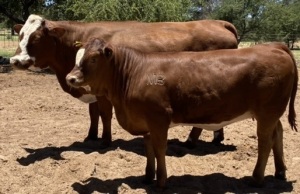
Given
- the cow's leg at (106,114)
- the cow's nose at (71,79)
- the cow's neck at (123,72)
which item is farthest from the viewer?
the cow's leg at (106,114)

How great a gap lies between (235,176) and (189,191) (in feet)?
2.65

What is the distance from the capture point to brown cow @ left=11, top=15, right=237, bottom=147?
6.15 metres

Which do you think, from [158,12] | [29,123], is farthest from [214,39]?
[158,12]

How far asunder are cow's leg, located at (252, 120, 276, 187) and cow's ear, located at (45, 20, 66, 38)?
3102mm

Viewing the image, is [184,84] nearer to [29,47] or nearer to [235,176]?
[235,176]

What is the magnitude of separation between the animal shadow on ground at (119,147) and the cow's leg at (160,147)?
1.30 meters

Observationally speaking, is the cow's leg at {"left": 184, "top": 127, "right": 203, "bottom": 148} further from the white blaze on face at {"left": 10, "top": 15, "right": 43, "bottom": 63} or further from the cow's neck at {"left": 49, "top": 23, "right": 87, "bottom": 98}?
the white blaze on face at {"left": 10, "top": 15, "right": 43, "bottom": 63}

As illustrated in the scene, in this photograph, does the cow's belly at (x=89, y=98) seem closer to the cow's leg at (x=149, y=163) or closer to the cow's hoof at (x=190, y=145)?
the cow's hoof at (x=190, y=145)

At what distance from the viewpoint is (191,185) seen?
5.05m

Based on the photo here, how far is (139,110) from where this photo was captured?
4617 millimetres

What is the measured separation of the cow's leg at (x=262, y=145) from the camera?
15.9 feet

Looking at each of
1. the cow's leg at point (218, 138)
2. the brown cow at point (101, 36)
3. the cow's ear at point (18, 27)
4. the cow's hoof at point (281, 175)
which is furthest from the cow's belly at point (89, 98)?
the cow's hoof at point (281, 175)

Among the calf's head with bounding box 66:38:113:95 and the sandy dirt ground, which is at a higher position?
the calf's head with bounding box 66:38:113:95

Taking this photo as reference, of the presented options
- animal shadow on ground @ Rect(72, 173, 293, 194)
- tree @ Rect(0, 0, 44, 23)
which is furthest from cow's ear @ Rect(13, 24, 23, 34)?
tree @ Rect(0, 0, 44, 23)
